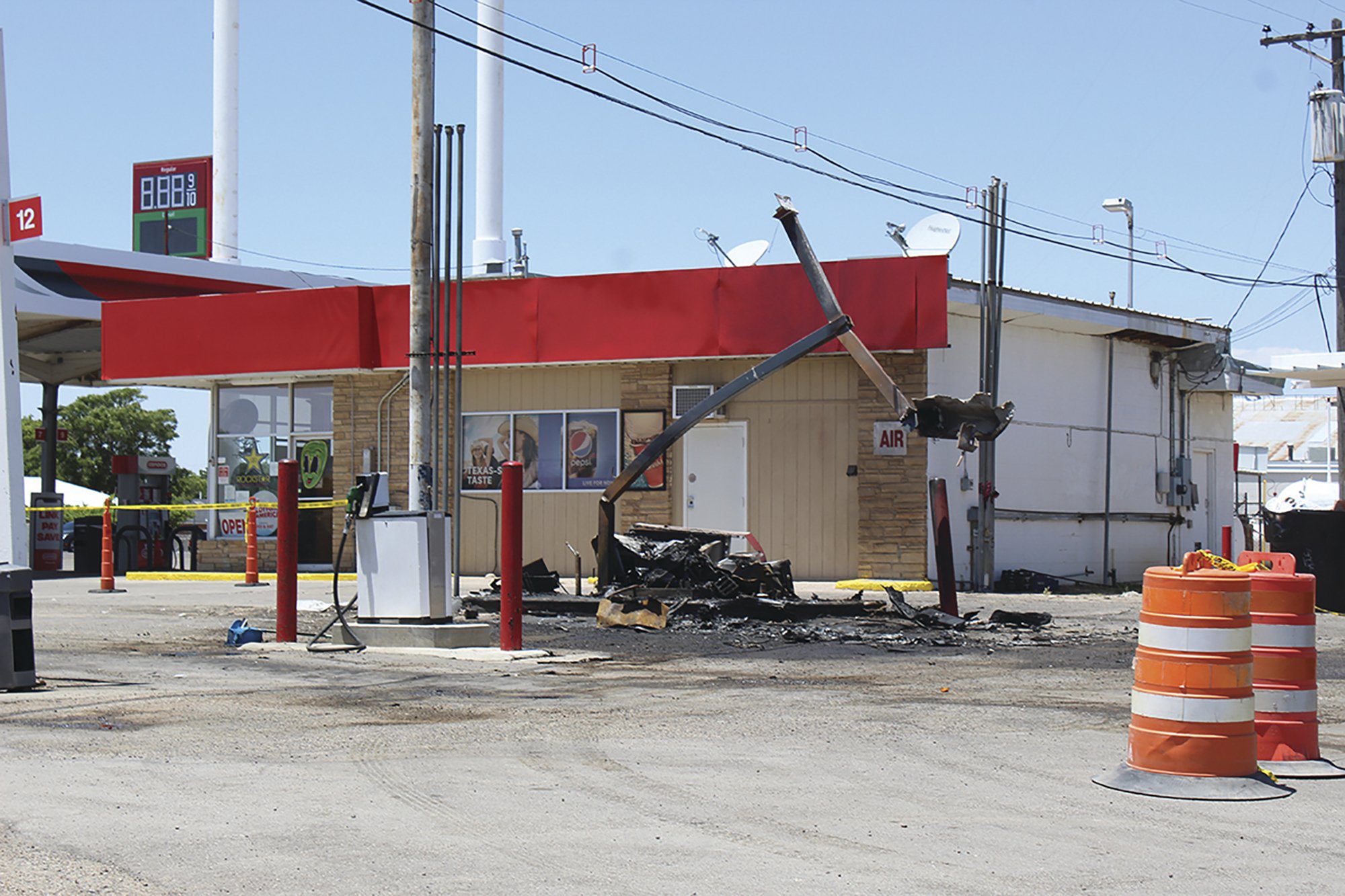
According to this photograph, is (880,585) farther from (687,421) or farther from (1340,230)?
(1340,230)

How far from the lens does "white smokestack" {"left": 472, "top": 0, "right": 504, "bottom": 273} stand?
154 ft

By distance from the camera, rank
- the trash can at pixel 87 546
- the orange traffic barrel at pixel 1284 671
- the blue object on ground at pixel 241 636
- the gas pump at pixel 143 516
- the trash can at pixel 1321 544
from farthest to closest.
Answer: the trash can at pixel 87 546 → the gas pump at pixel 143 516 → the trash can at pixel 1321 544 → the blue object on ground at pixel 241 636 → the orange traffic barrel at pixel 1284 671

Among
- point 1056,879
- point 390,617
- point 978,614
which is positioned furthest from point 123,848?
point 978,614

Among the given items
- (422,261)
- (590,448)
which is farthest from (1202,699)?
(590,448)

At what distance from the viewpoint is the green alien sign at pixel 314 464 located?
25.9 metres

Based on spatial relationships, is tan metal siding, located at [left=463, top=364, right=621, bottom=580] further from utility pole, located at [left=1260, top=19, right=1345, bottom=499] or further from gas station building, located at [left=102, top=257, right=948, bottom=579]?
utility pole, located at [left=1260, top=19, right=1345, bottom=499]

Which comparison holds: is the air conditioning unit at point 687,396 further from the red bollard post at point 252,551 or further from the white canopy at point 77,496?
the white canopy at point 77,496

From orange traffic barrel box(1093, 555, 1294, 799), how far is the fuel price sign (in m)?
45.7

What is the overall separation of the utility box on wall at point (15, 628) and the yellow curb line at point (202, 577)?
46.1 ft

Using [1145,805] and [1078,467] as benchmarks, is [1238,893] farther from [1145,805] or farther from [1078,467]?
[1078,467]

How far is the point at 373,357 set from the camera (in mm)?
24625

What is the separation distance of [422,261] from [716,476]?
9.09 meters

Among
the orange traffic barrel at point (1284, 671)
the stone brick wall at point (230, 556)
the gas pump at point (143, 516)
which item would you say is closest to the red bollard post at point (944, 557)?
the orange traffic barrel at point (1284, 671)

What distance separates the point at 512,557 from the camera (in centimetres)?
1218
